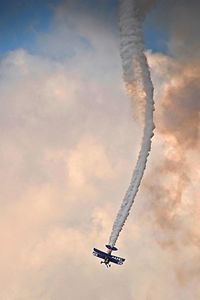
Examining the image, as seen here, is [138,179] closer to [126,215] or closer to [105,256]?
[126,215]

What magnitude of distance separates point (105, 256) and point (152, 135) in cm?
3401

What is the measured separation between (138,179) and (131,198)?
4942 millimetres

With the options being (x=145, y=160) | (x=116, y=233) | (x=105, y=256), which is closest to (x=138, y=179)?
(x=145, y=160)

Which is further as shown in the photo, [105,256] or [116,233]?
[105,256]

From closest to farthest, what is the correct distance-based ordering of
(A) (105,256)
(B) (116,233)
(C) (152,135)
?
1. (C) (152,135)
2. (B) (116,233)
3. (A) (105,256)

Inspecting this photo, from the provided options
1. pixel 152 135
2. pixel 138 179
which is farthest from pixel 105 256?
pixel 152 135

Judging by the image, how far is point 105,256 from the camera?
135 metres

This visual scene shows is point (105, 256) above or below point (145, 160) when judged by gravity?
below

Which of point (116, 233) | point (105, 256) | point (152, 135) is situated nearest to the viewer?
point (152, 135)

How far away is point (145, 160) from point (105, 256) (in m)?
28.1

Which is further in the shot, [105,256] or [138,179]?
[105,256]

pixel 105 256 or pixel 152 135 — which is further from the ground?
pixel 152 135

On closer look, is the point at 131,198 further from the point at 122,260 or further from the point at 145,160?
the point at 122,260

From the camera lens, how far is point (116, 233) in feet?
412
